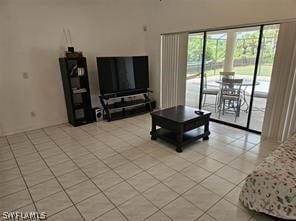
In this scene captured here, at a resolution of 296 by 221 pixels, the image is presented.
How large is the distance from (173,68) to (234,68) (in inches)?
87.5

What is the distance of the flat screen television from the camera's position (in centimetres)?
436

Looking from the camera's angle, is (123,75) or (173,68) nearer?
(123,75)

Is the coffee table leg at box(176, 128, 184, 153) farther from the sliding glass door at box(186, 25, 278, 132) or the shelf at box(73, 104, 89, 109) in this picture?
the shelf at box(73, 104, 89, 109)

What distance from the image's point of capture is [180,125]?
3029mm

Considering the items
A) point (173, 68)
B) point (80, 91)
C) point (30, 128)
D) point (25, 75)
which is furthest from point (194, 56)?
point (30, 128)

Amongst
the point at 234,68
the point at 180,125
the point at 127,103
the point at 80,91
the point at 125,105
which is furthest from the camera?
the point at 234,68

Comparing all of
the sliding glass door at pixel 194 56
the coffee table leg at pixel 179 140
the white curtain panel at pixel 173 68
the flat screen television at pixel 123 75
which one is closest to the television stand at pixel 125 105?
the flat screen television at pixel 123 75

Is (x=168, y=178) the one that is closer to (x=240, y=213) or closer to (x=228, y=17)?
(x=240, y=213)

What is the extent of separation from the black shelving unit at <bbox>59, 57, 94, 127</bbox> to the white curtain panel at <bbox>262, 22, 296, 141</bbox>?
356cm

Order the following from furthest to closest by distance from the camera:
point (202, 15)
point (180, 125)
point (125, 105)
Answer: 1. point (125, 105)
2. point (202, 15)
3. point (180, 125)

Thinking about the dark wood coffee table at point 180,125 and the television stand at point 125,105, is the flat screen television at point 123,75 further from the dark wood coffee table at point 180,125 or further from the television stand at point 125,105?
the dark wood coffee table at point 180,125

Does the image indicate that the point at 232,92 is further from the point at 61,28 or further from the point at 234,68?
the point at 61,28

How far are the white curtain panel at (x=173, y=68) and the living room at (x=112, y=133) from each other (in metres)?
0.11

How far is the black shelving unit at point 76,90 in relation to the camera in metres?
3.99
